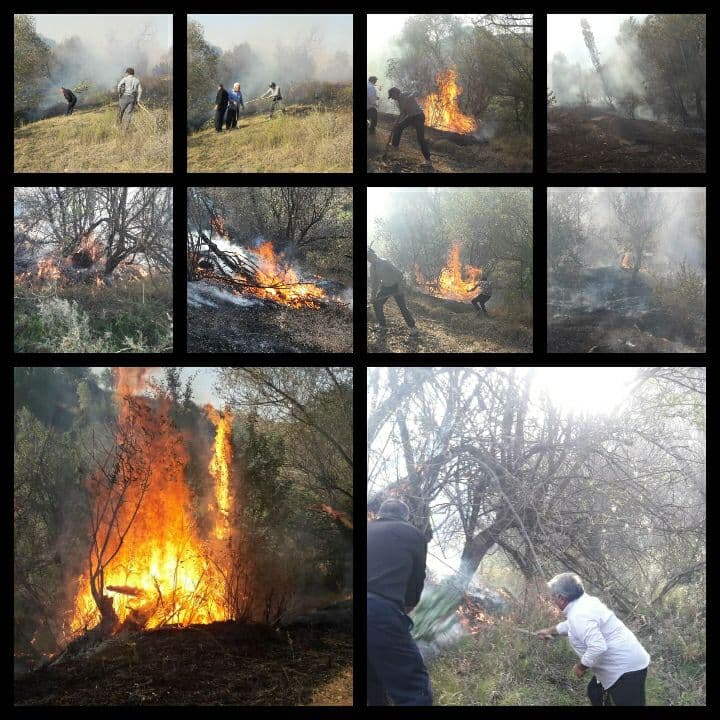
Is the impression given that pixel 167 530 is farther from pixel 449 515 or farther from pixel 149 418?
pixel 449 515

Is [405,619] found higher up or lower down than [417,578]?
lower down

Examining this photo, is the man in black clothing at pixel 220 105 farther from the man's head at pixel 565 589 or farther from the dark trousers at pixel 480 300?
the man's head at pixel 565 589

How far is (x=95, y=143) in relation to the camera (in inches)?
193

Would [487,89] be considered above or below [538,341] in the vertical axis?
above

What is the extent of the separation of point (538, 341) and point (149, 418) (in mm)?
2318

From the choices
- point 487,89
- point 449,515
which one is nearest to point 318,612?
point 449,515

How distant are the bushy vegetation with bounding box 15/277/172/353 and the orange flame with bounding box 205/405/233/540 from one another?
0.51 meters

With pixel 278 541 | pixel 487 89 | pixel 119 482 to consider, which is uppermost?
pixel 487 89

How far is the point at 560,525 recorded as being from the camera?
15.8ft

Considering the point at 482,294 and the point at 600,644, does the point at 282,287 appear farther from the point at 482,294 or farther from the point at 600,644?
the point at 600,644

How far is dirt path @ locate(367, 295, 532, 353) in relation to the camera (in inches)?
193

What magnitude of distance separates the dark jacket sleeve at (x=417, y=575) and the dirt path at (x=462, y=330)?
1131 millimetres

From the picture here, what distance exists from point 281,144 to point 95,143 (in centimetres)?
110

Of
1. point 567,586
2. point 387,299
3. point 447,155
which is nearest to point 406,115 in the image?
point 447,155
